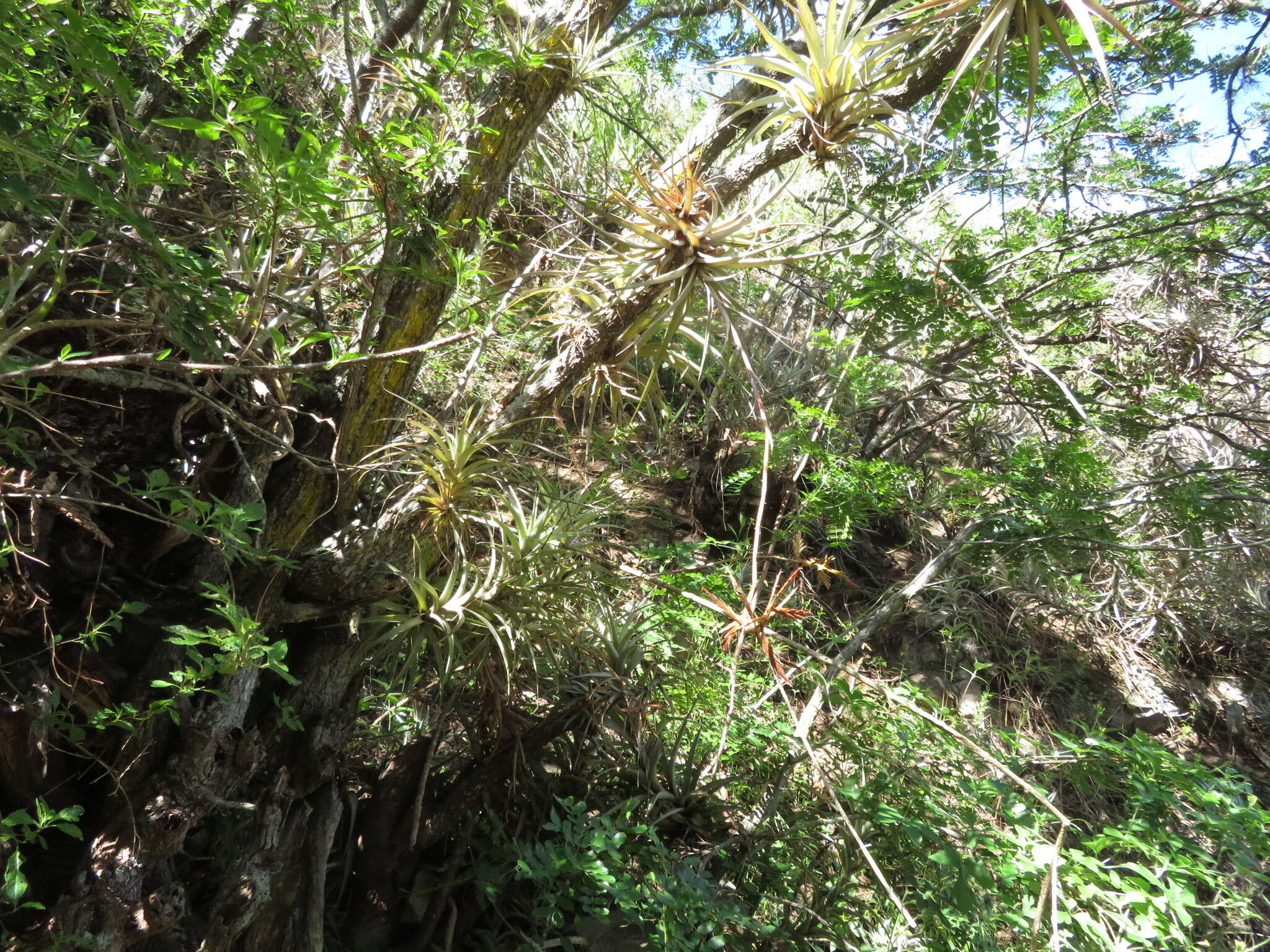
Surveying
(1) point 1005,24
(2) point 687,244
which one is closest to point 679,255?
(2) point 687,244

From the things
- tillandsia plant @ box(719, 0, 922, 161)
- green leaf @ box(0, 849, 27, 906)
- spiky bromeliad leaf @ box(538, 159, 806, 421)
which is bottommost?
green leaf @ box(0, 849, 27, 906)

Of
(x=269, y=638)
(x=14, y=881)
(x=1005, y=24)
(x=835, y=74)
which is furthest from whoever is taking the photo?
(x=269, y=638)

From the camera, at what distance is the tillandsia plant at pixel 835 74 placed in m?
1.37

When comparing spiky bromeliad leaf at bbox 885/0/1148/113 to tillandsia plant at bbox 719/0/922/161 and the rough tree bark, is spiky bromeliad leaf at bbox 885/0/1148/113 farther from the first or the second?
the rough tree bark

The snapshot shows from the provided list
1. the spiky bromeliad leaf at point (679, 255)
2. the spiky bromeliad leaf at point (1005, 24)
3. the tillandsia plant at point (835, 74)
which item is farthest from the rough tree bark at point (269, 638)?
the spiky bromeliad leaf at point (1005, 24)

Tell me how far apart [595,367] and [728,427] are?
2.32 m

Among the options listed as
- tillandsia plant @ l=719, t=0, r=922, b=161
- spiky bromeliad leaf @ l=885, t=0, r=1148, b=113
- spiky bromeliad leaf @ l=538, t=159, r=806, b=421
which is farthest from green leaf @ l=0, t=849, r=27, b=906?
spiky bromeliad leaf @ l=885, t=0, r=1148, b=113

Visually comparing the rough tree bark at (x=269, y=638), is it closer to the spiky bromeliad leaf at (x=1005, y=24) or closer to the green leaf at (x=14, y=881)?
the green leaf at (x=14, y=881)

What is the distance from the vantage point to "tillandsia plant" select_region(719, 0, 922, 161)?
53.9 inches

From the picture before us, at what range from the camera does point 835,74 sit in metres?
1.41

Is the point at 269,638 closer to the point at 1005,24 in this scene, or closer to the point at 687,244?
the point at 687,244

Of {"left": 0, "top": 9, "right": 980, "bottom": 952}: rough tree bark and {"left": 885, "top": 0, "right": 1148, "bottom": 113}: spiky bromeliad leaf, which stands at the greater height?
{"left": 885, "top": 0, "right": 1148, "bottom": 113}: spiky bromeliad leaf

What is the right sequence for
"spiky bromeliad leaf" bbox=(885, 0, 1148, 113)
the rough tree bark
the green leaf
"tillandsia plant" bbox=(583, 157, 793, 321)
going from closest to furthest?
"spiky bromeliad leaf" bbox=(885, 0, 1148, 113) → the green leaf → "tillandsia plant" bbox=(583, 157, 793, 321) → the rough tree bark

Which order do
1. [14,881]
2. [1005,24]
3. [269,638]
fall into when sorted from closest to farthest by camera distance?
[1005,24]
[14,881]
[269,638]
